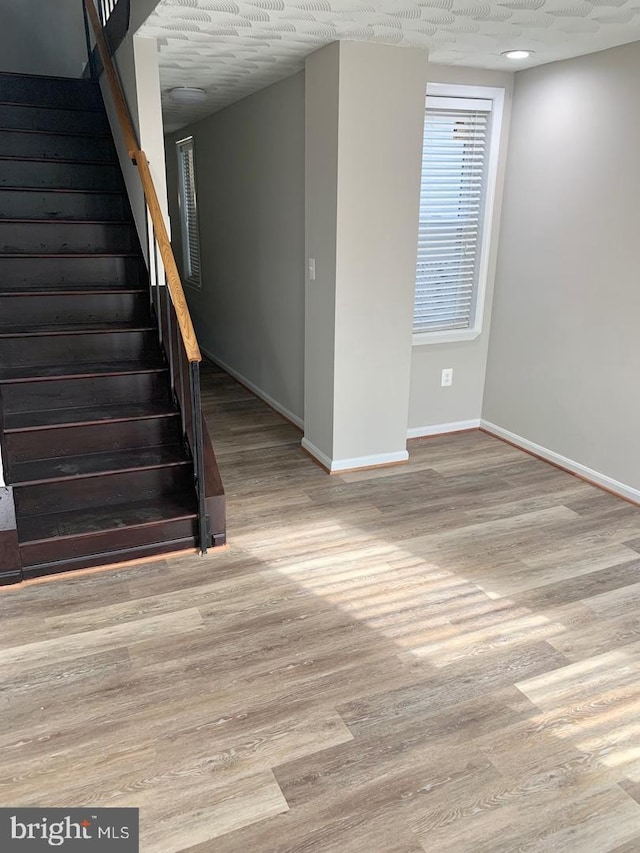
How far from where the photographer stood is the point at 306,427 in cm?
420

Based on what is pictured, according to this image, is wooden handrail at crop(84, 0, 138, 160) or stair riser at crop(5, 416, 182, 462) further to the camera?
wooden handrail at crop(84, 0, 138, 160)

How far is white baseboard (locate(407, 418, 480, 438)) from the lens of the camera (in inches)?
175

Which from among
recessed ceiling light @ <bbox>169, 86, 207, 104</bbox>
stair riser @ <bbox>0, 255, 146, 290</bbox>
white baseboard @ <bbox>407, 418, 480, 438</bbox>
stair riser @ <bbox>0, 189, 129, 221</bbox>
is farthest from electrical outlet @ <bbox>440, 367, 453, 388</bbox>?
recessed ceiling light @ <bbox>169, 86, 207, 104</bbox>

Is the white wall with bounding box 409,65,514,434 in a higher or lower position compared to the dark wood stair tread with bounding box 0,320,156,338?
lower

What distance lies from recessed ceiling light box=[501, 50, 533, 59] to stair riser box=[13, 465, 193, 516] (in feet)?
8.84

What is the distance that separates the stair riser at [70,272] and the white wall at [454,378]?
6.01 ft

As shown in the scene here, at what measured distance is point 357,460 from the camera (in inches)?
154

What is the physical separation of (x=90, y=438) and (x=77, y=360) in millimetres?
510

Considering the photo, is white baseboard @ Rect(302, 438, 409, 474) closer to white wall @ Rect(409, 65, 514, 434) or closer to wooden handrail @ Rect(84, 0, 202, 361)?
white wall @ Rect(409, 65, 514, 434)

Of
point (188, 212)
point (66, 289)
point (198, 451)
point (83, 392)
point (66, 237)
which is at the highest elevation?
point (188, 212)

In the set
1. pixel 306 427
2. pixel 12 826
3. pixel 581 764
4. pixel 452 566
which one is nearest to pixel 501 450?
pixel 306 427

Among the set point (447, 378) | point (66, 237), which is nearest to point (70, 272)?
point (66, 237)

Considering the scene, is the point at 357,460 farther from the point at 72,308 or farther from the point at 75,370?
the point at 72,308

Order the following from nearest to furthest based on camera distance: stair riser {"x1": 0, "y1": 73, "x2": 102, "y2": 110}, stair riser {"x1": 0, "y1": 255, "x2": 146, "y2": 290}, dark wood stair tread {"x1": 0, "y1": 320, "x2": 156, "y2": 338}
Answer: dark wood stair tread {"x1": 0, "y1": 320, "x2": 156, "y2": 338} < stair riser {"x1": 0, "y1": 255, "x2": 146, "y2": 290} < stair riser {"x1": 0, "y1": 73, "x2": 102, "y2": 110}
